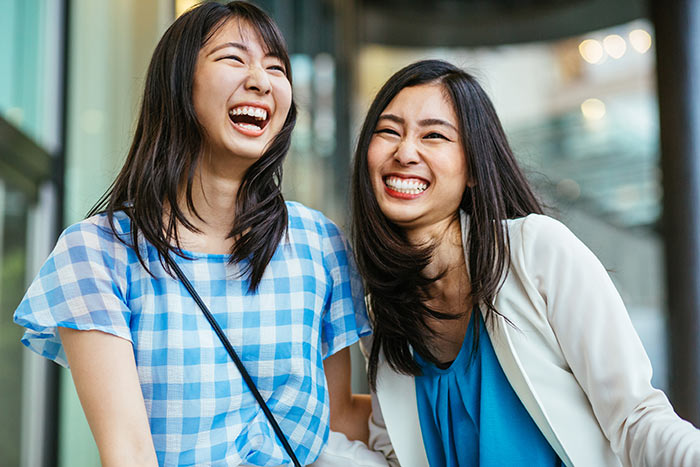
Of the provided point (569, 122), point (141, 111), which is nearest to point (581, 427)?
point (141, 111)

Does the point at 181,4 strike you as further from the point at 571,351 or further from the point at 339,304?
the point at 571,351

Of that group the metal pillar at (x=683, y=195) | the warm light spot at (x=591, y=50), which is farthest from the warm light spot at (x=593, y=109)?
the metal pillar at (x=683, y=195)

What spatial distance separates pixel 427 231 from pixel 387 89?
366 millimetres

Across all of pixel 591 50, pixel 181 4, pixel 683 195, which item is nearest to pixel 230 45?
pixel 181 4

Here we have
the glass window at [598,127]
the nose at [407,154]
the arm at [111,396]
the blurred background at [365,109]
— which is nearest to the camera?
the arm at [111,396]

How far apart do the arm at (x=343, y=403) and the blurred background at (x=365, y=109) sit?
704 mm

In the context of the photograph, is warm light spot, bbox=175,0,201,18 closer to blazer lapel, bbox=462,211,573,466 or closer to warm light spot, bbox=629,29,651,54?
blazer lapel, bbox=462,211,573,466

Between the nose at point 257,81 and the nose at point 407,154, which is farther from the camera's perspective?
the nose at point 407,154

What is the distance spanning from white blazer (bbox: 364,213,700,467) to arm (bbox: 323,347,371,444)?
41 cm

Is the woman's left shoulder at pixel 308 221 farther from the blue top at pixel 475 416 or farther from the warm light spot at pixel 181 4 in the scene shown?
the warm light spot at pixel 181 4

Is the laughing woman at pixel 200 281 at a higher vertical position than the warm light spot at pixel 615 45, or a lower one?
lower

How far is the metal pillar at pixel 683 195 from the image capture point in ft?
18.2

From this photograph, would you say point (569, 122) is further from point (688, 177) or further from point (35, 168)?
point (35, 168)

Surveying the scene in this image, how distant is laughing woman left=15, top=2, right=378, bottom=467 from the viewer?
143 cm
